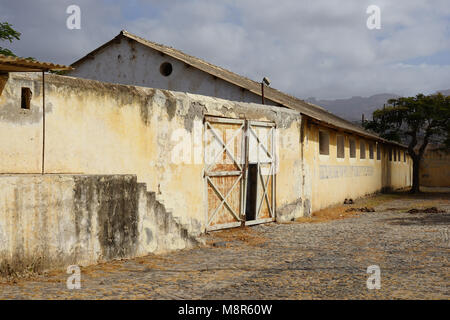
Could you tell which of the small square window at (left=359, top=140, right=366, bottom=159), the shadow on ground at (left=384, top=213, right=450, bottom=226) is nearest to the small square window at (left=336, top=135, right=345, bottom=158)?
the small square window at (left=359, top=140, right=366, bottom=159)

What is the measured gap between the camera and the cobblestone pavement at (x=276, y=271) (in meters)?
6.17

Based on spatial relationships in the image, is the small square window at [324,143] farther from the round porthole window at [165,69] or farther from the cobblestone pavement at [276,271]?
the cobblestone pavement at [276,271]

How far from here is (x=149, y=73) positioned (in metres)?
18.1

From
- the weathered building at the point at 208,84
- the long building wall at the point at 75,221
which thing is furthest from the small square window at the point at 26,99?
the weathered building at the point at 208,84

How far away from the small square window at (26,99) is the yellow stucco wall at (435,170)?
123 feet

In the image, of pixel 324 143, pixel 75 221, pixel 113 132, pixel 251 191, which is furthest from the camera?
pixel 324 143

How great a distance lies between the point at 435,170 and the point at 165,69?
29657mm

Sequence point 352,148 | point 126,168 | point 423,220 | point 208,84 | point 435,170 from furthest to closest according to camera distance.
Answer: point 435,170 < point 352,148 < point 208,84 < point 423,220 < point 126,168

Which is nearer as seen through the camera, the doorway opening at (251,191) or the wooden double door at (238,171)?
the wooden double door at (238,171)

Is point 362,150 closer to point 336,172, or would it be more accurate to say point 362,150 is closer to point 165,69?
point 336,172

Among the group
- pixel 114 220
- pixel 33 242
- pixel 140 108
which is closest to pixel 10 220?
pixel 33 242

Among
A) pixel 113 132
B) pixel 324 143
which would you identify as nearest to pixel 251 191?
pixel 113 132

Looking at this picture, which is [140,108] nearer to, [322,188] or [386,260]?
[386,260]
